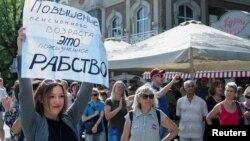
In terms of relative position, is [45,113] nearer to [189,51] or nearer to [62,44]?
[62,44]

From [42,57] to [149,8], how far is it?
71.9 ft

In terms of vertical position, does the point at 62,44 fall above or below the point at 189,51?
below

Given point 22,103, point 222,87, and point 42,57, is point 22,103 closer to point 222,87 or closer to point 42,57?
point 42,57

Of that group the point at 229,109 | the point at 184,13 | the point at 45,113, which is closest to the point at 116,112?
the point at 229,109

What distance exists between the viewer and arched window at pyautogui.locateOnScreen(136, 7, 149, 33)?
25.8m

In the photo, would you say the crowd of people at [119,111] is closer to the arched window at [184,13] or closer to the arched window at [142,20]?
the arched window at [184,13]

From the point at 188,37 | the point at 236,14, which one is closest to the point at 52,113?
the point at 188,37

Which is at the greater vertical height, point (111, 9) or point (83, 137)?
point (111, 9)

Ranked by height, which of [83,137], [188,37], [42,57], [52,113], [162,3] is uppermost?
[162,3]

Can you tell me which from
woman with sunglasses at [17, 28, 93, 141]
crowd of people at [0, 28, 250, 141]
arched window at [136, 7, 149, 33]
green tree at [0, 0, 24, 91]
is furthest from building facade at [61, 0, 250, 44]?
woman with sunglasses at [17, 28, 93, 141]

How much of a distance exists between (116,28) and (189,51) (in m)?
21.2

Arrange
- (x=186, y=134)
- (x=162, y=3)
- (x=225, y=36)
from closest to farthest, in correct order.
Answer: (x=186, y=134) < (x=225, y=36) < (x=162, y=3)

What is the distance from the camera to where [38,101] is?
3154 mm

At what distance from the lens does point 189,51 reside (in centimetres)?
725
